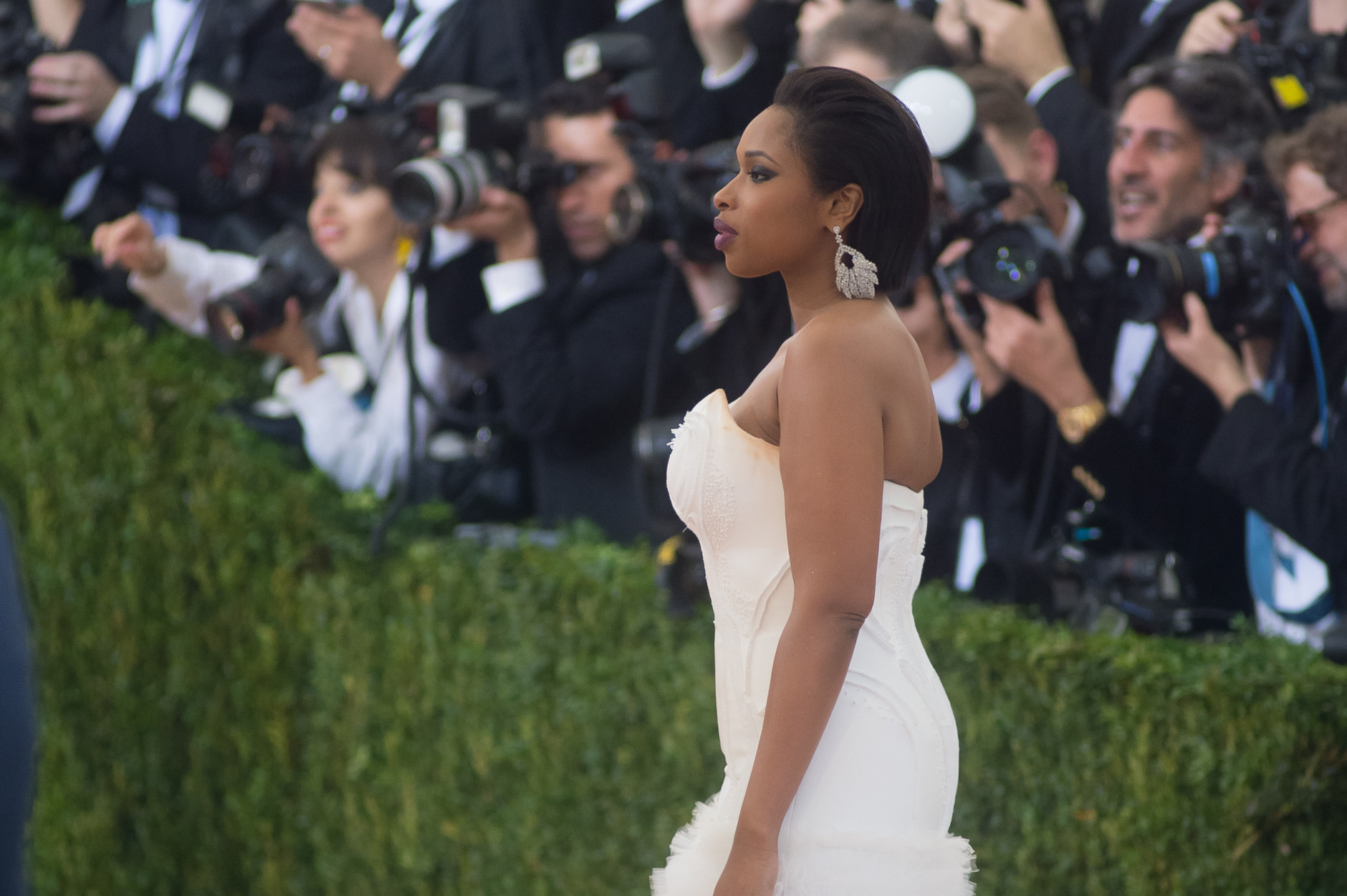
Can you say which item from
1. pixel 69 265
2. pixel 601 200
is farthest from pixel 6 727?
pixel 69 265

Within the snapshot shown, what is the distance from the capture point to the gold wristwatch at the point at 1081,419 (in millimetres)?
2689

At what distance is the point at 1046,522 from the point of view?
281cm

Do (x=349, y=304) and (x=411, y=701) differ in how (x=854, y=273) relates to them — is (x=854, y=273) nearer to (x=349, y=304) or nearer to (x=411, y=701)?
(x=411, y=701)

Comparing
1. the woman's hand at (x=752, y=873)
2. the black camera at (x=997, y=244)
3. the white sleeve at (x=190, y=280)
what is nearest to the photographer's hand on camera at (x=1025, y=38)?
the black camera at (x=997, y=244)

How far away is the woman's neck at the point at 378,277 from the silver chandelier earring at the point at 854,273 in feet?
8.52

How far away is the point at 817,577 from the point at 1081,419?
4.75 ft

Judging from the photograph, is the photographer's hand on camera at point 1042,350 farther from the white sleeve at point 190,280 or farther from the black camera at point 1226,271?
the white sleeve at point 190,280

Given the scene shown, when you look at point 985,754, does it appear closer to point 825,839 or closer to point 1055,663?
point 1055,663

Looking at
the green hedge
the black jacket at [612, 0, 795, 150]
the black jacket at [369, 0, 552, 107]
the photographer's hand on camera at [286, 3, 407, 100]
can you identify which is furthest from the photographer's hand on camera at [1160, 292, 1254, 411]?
the photographer's hand on camera at [286, 3, 407, 100]

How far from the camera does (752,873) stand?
140cm

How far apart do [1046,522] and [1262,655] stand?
0.47m

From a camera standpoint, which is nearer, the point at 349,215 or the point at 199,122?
the point at 349,215

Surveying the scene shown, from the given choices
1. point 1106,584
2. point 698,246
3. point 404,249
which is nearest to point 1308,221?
point 1106,584

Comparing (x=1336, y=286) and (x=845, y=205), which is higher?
(x=845, y=205)
